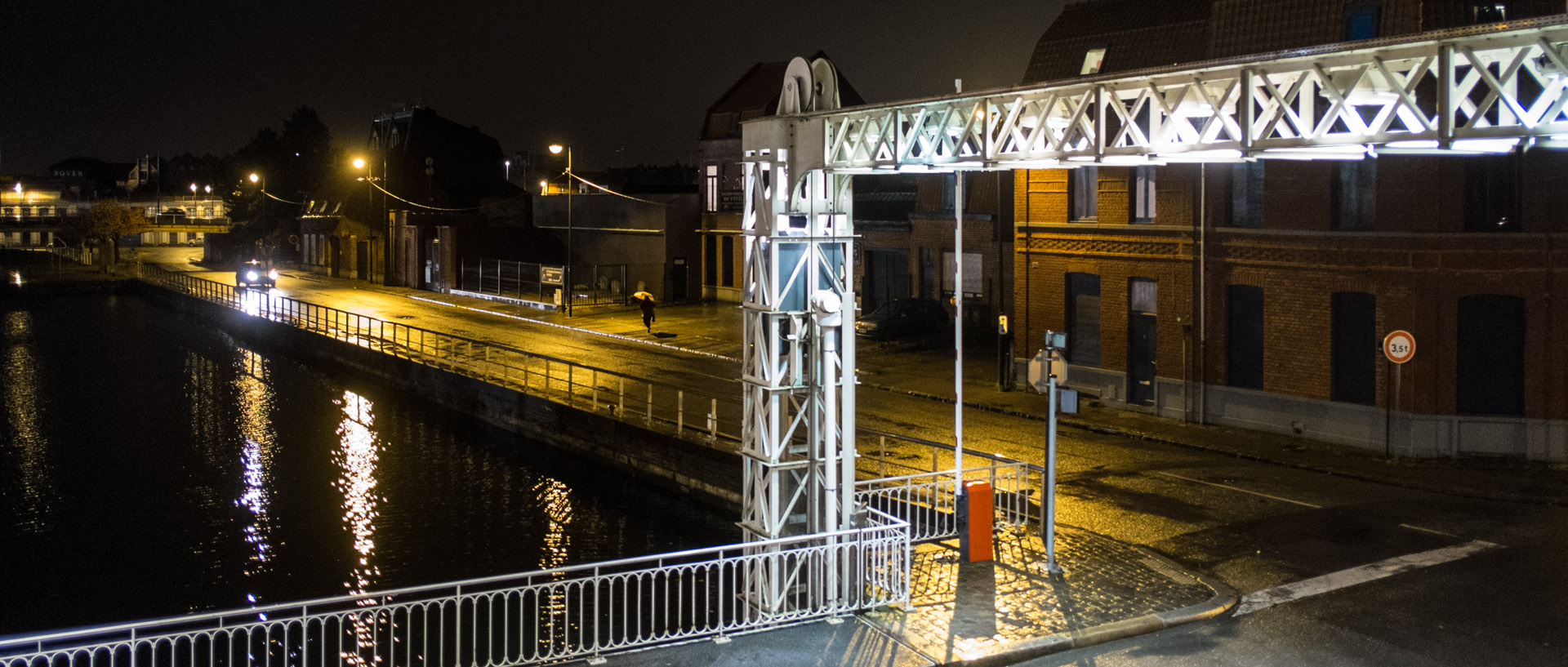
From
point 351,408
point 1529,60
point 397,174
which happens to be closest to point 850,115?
point 1529,60

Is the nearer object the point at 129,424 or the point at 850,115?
the point at 850,115

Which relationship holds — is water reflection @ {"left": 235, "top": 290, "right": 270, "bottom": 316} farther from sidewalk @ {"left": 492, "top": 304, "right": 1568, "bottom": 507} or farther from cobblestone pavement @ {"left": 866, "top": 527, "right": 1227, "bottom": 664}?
cobblestone pavement @ {"left": 866, "top": 527, "right": 1227, "bottom": 664}

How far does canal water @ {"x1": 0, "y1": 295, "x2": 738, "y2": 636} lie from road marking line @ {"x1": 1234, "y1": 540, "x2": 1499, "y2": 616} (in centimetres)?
960

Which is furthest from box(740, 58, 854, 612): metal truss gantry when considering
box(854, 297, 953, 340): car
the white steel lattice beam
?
box(854, 297, 953, 340): car

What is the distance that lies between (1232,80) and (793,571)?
20.7 ft

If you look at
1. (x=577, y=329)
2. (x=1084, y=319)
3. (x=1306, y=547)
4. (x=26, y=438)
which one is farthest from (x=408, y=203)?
(x=1306, y=547)

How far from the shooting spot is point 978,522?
1453 centimetres

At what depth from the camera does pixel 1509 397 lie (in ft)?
70.2

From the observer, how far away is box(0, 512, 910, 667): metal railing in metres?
10.7

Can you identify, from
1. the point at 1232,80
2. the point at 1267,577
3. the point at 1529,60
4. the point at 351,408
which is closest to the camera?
the point at 1529,60

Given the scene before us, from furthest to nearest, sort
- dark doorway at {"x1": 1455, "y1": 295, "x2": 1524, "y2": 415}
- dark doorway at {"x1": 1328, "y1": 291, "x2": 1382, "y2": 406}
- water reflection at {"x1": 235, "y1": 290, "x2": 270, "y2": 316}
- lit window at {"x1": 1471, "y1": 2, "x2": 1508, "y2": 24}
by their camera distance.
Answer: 1. water reflection at {"x1": 235, "y1": 290, "x2": 270, "y2": 316}
2. dark doorway at {"x1": 1328, "y1": 291, "x2": 1382, "y2": 406}
3. lit window at {"x1": 1471, "y1": 2, "x2": 1508, "y2": 24}
4. dark doorway at {"x1": 1455, "y1": 295, "x2": 1524, "y2": 415}

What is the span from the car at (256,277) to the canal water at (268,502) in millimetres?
25184

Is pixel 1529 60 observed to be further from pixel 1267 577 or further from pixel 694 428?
pixel 694 428

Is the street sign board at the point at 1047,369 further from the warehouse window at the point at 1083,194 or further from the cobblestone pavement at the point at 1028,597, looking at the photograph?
the warehouse window at the point at 1083,194
